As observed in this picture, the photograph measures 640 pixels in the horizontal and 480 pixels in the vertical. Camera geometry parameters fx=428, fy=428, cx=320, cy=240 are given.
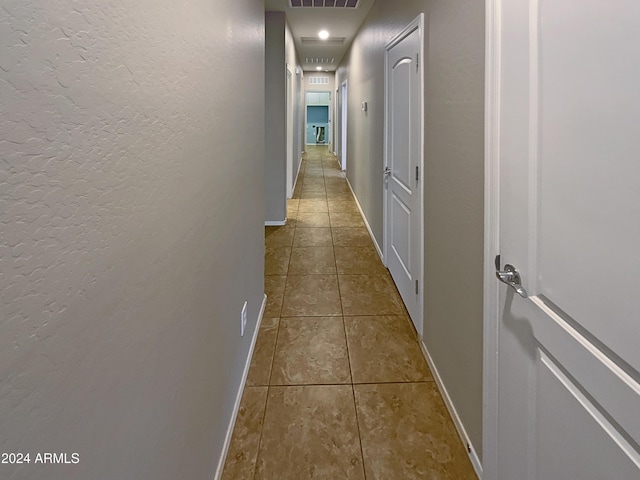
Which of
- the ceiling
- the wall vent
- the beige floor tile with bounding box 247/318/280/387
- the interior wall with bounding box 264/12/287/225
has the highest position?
the wall vent

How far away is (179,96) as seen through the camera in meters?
1.10

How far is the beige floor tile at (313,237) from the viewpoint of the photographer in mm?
4715

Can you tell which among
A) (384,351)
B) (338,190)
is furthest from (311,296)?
(338,190)

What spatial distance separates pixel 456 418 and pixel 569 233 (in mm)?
1200

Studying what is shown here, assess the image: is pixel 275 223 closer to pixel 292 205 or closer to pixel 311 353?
pixel 292 205

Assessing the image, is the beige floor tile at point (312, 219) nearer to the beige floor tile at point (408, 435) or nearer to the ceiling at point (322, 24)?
the ceiling at point (322, 24)

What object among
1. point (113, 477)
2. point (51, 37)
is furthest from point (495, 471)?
point (51, 37)

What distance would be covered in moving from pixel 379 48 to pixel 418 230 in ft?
7.49

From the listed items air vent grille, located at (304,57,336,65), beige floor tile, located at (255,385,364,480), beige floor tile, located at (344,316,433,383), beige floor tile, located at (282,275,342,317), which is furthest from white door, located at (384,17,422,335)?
air vent grille, located at (304,57,336,65)

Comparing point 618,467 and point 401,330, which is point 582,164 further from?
point 401,330

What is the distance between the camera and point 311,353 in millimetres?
2510

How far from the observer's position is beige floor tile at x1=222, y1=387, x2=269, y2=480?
5.40 feet

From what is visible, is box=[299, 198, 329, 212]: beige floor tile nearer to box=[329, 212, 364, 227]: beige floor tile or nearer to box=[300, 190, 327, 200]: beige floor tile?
box=[300, 190, 327, 200]: beige floor tile

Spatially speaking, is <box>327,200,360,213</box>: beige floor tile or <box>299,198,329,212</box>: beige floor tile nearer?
<box>327,200,360,213</box>: beige floor tile
